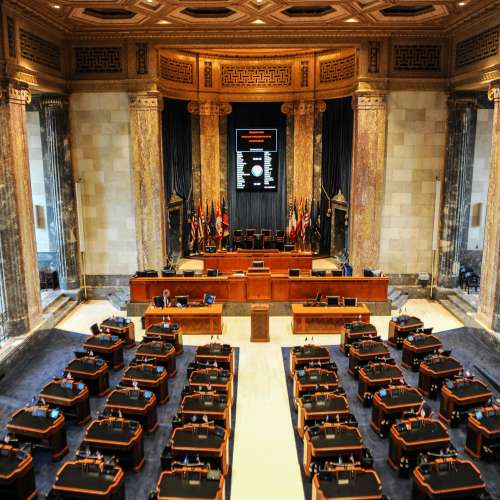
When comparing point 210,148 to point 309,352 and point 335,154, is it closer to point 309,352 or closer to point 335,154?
point 335,154

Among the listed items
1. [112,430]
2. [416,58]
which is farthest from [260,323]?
[416,58]

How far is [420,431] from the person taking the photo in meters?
7.76

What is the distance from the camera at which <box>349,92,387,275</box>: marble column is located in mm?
15172

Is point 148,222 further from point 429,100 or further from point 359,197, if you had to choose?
point 429,100

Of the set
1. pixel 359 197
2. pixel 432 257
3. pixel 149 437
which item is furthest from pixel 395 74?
pixel 149 437

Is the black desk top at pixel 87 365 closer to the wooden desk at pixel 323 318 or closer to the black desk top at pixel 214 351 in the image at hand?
the black desk top at pixel 214 351

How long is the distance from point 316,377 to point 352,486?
287 centimetres

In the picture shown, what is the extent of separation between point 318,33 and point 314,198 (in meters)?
6.25

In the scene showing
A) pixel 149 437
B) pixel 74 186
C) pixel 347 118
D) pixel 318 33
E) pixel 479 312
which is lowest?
pixel 149 437

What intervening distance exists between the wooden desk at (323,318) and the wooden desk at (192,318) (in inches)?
75.7

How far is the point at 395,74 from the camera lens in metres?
15.1

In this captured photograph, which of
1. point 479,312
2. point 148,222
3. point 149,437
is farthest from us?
point 148,222

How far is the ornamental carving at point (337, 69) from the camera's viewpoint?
1695 cm

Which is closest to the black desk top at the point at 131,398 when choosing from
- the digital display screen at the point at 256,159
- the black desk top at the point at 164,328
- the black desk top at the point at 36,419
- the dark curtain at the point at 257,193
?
the black desk top at the point at 36,419
